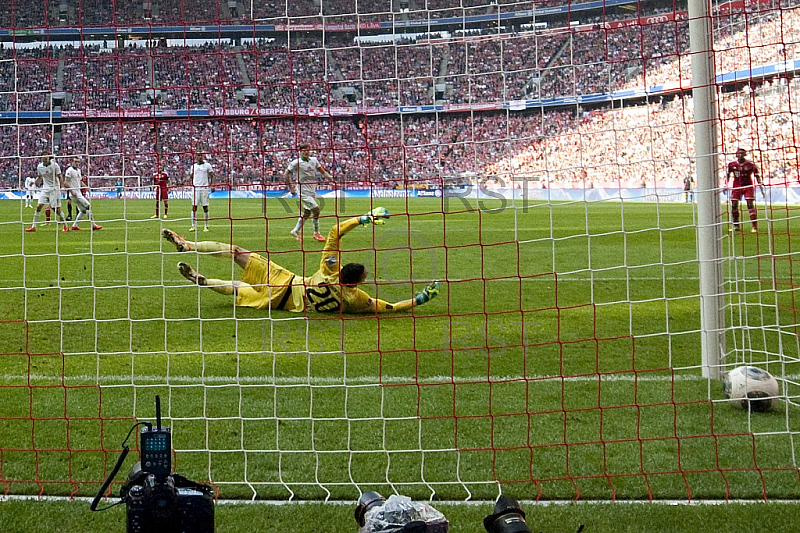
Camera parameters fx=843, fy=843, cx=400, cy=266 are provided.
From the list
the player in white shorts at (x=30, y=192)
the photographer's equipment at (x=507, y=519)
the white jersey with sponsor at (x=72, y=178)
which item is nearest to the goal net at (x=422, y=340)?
the player in white shorts at (x=30, y=192)

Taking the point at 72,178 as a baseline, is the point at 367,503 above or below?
below

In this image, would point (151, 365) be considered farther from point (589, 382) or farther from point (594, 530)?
point (594, 530)

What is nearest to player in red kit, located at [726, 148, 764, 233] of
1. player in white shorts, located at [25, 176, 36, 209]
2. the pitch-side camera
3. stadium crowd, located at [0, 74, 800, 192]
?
stadium crowd, located at [0, 74, 800, 192]

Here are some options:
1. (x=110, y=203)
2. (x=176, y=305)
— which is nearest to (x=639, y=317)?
(x=176, y=305)

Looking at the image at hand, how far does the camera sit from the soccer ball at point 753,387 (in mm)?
5145

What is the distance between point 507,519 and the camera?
2656 millimetres

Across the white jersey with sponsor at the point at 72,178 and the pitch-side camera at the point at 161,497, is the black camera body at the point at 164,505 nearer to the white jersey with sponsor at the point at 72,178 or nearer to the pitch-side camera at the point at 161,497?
the pitch-side camera at the point at 161,497

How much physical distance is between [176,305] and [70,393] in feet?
12.0

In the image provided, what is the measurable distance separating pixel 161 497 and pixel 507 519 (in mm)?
1068

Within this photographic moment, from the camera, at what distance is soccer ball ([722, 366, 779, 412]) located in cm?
514

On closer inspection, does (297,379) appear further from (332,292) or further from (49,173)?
(49,173)

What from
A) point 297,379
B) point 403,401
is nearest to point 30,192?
point 297,379

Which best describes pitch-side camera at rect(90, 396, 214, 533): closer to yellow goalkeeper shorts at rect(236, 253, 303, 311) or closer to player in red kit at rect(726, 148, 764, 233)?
player in red kit at rect(726, 148, 764, 233)

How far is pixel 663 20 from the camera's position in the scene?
4.90 metres
